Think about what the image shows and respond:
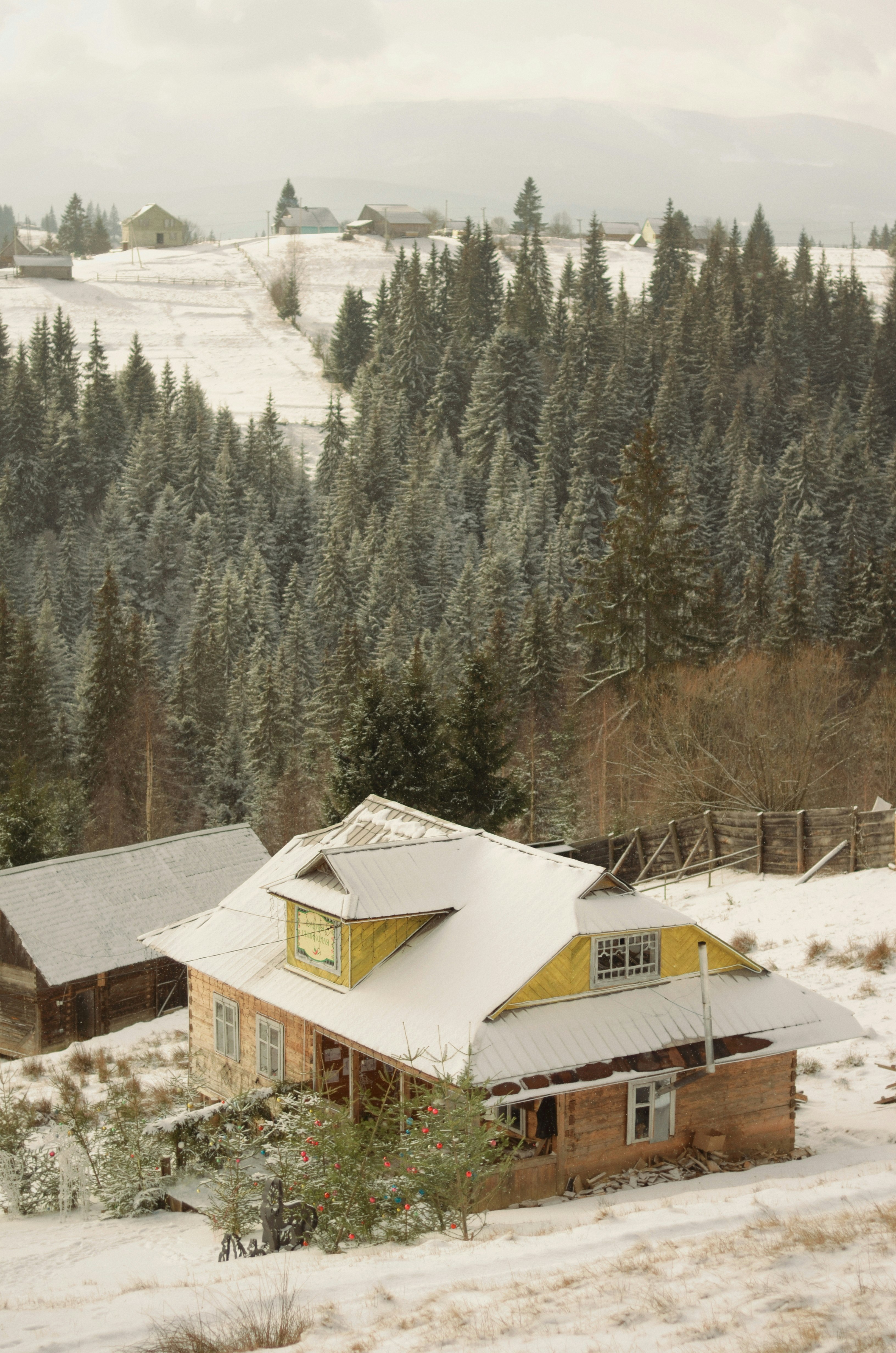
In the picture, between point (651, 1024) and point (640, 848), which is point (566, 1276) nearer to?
point (651, 1024)

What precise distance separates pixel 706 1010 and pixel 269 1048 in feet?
27.8

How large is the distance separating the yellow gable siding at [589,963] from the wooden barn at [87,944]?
16417mm

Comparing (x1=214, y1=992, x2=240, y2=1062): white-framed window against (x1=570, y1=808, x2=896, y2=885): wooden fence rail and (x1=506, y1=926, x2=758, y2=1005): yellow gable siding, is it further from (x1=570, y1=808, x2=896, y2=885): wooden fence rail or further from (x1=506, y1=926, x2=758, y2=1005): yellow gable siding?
(x1=570, y1=808, x2=896, y2=885): wooden fence rail

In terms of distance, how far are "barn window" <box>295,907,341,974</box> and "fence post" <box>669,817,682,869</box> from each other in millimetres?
16036

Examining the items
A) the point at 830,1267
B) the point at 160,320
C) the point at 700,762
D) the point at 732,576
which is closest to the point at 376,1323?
the point at 830,1267

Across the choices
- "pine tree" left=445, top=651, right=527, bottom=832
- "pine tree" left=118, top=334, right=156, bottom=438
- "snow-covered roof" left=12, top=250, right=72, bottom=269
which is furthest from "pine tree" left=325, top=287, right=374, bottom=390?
"pine tree" left=445, top=651, right=527, bottom=832

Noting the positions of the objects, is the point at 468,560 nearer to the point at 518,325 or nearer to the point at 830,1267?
the point at 518,325

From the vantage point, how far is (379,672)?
4631 centimetres

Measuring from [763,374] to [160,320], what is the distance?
8529 centimetres

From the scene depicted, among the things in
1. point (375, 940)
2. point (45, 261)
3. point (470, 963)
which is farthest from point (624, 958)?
point (45, 261)

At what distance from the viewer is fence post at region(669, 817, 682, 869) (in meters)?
35.4

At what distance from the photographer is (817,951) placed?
26047 millimetres

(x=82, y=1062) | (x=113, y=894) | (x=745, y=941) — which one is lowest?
(x=82, y=1062)

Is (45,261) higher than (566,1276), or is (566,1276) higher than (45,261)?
(45,261)
